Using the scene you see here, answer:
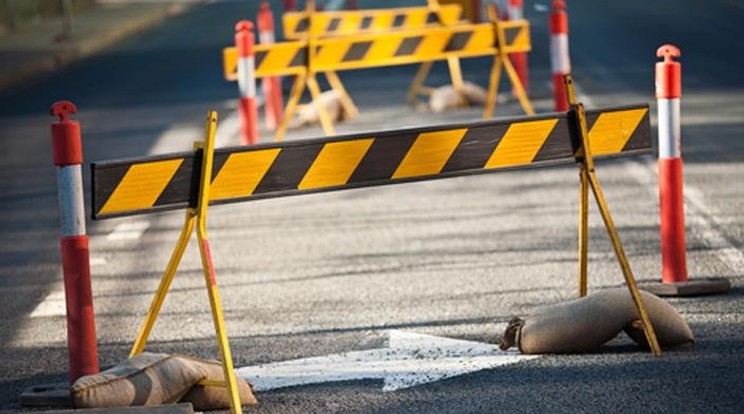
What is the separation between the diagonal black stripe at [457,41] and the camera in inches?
760

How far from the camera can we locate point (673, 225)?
1026 centimetres

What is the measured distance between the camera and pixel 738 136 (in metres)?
17.8

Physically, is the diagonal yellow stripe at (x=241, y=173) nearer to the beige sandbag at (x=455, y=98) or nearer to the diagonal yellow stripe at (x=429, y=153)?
the diagonal yellow stripe at (x=429, y=153)

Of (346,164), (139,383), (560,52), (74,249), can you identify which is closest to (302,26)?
(560,52)

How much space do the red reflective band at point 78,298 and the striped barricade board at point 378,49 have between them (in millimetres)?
9787

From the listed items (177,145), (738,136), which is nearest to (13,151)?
(177,145)

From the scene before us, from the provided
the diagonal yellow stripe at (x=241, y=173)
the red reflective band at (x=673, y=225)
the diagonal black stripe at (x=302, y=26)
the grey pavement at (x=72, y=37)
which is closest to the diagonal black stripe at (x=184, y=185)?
the diagonal yellow stripe at (x=241, y=173)

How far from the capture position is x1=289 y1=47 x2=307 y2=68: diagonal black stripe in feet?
60.8

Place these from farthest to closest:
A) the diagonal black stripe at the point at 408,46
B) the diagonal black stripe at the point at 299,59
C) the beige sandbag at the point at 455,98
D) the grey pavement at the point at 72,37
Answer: the grey pavement at the point at 72,37 < the beige sandbag at the point at 455,98 < the diagonal black stripe at the point at 408,46 < the diagonal black stripe at the point at 299,59

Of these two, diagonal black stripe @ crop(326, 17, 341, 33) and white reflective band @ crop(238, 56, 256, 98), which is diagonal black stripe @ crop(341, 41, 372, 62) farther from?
diagonal black stripe @ crop(326, 17, 341, 33)

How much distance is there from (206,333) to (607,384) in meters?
2.38

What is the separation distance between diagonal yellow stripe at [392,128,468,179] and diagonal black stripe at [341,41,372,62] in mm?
10036

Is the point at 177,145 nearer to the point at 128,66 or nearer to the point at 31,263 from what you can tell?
the point at 31,263

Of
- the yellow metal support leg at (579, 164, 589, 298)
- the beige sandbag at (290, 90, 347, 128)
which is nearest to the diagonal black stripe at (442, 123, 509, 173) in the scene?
the yellow metal support leg at (579, 164, 589, 298)
